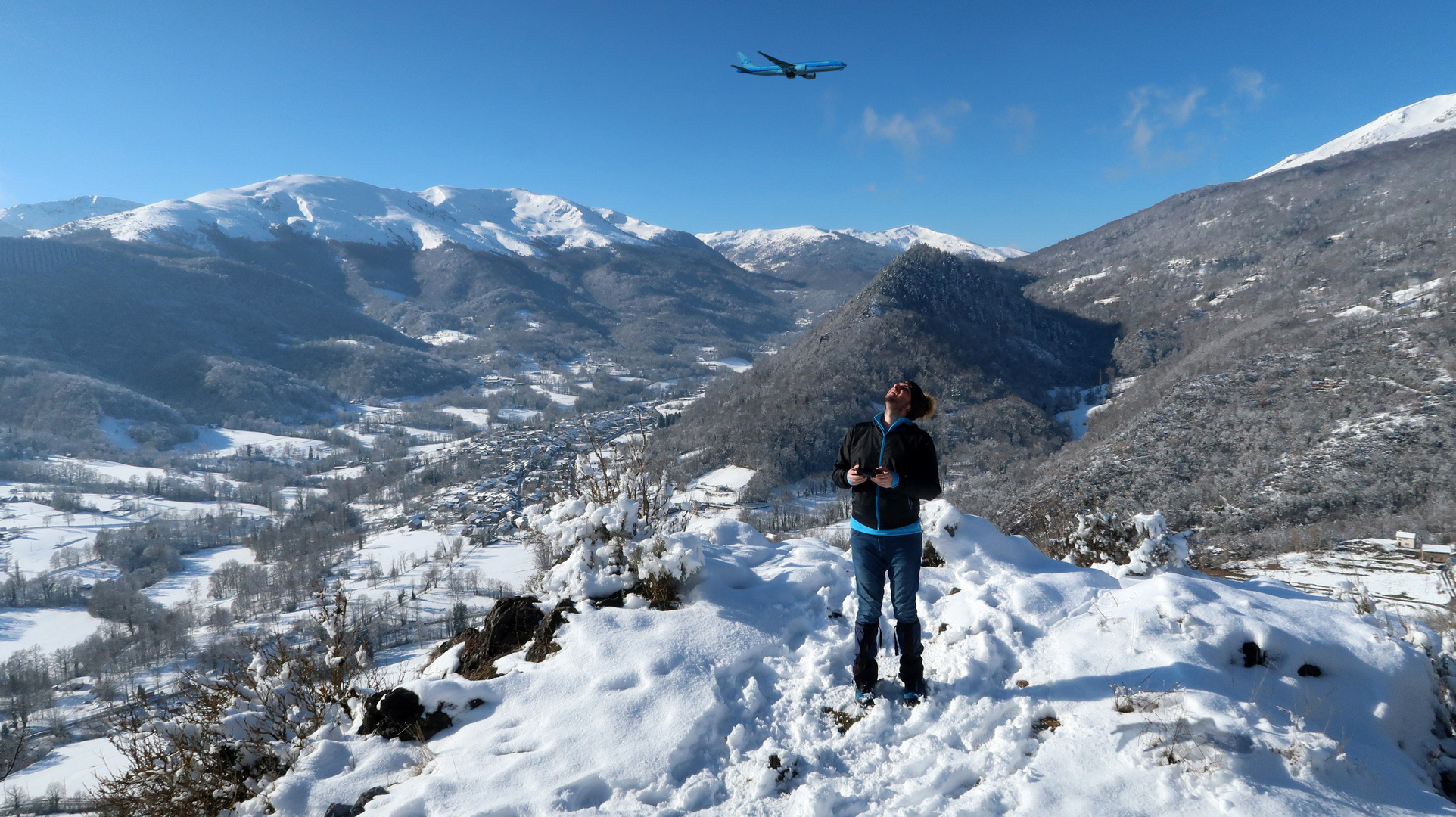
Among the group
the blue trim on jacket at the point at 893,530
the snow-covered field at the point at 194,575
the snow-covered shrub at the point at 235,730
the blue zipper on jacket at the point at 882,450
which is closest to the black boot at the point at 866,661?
the blue trim on jacket at the point at 893,530

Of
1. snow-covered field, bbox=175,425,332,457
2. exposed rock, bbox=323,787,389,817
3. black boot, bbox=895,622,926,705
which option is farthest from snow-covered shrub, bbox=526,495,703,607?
snow-covered field, bbox=175,425,332,457

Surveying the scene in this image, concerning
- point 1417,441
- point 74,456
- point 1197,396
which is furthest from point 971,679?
point 74,456

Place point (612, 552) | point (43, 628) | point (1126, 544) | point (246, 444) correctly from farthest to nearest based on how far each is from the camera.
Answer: point (246, 444) → point (43, 628) → point (1126, 544) → point (612, 552)

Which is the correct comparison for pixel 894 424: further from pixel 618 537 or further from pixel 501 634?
pixel 501 634

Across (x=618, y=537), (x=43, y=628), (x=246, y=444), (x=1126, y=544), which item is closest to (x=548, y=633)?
(x=618, y=537)

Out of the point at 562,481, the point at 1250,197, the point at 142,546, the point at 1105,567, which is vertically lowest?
the point at 142,546

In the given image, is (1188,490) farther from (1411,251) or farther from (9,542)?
(9,542)
